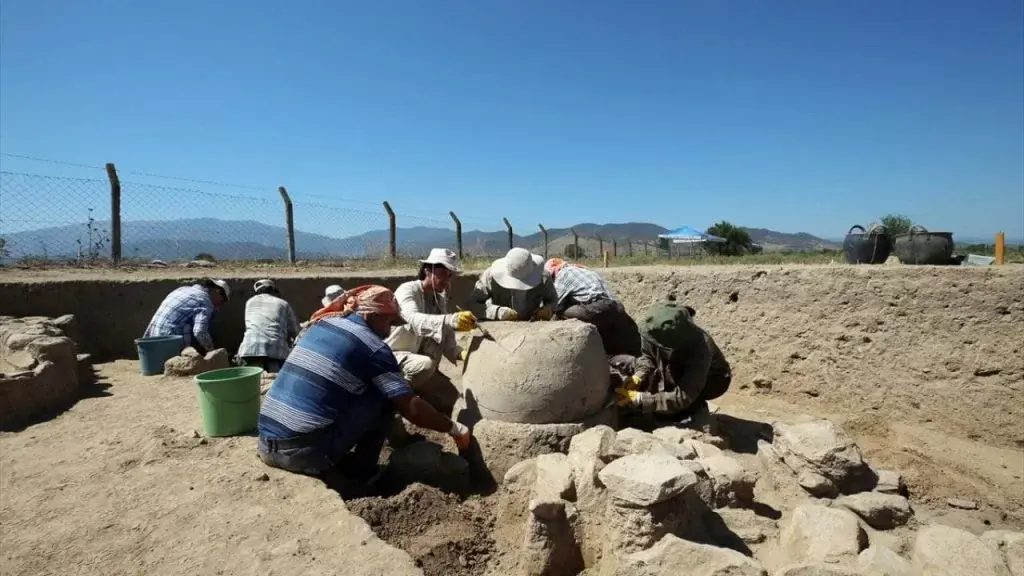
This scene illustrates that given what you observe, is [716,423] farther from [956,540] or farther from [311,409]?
[311,409]

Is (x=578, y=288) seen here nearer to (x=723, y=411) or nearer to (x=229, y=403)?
(x=723, y=411)

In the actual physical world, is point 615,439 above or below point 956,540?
above

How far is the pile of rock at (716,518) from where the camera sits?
2.32 meters

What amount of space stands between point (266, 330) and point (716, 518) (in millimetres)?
4352

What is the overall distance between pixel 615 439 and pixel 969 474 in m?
3.05

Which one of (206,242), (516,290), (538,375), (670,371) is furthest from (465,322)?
(206,242)

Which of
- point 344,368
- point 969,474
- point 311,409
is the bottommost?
point 969,474

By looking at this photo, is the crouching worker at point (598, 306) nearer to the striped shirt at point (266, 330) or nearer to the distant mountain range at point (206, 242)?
the striped shirt at point (266, 330)

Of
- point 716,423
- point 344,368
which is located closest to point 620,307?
point 716,423

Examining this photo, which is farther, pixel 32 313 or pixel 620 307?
pixel 32 313

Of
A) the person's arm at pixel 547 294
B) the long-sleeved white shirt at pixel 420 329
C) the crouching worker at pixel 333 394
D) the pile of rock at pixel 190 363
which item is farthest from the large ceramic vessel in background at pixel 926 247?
the pile of rock at pixel 190 363

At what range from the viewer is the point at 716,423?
4465mm

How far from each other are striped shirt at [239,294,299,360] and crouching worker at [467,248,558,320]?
5.88ft

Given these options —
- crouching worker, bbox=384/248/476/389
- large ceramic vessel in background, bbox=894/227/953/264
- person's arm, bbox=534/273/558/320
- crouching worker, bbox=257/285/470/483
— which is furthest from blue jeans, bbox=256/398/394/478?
large ceramic vessel in background, bbox=894/227/953/264
